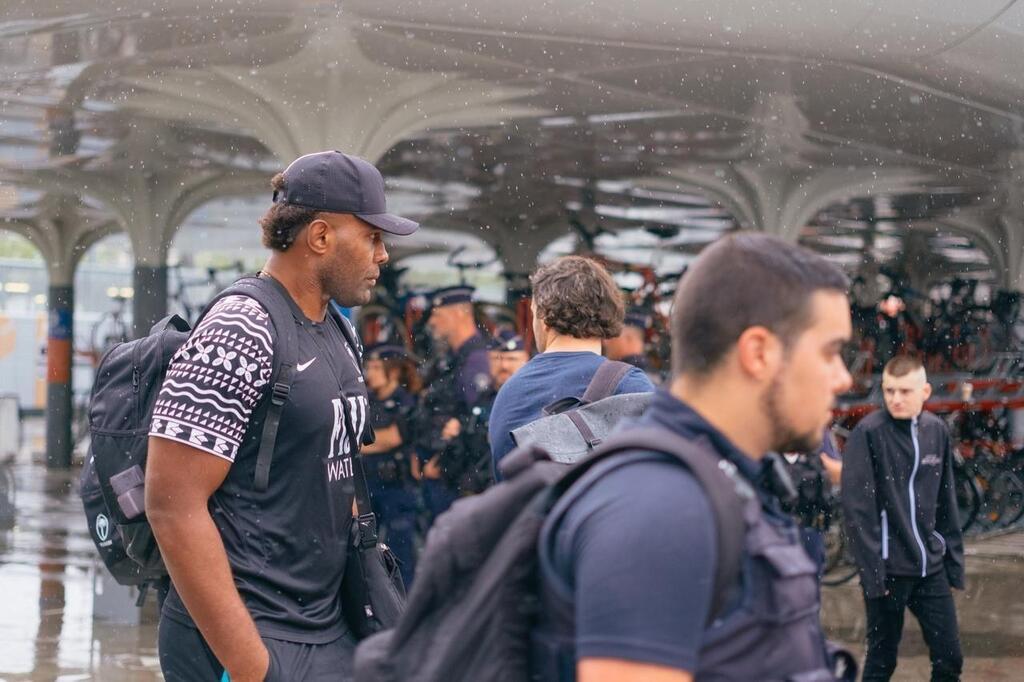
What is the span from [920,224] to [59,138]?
15.1m

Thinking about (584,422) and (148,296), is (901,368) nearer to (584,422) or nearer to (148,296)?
(584,422)

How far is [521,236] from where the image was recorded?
27.2 m

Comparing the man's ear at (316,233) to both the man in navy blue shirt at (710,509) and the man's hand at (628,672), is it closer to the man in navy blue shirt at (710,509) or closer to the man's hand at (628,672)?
the man in navy blue shirt at (710,509)

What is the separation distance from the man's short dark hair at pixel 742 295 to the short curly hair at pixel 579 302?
2.14 m

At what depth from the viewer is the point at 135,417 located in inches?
108

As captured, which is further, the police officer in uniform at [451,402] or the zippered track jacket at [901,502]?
the police officer in uniform at [451,402]

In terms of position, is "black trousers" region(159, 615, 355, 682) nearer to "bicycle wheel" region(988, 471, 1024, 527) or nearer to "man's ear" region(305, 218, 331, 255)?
"man's ear" region(305, 218, 331, 255)

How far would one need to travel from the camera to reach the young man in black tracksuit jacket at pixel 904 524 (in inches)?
232

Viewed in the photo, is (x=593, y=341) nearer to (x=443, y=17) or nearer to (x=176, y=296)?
(x=443, y=17)

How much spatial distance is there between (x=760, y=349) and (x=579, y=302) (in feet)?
7.21

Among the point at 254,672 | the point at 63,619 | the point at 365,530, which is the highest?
the point at 365,530

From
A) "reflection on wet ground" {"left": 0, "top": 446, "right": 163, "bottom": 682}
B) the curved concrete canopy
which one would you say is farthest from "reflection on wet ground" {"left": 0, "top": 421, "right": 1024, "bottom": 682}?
the curved concrete canopy

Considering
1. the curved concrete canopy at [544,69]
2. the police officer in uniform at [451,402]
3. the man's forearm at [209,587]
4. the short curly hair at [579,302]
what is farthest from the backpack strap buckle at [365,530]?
the curved concrete canopy at [544,69]

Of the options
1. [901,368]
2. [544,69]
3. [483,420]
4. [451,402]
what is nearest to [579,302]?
[901,368]
